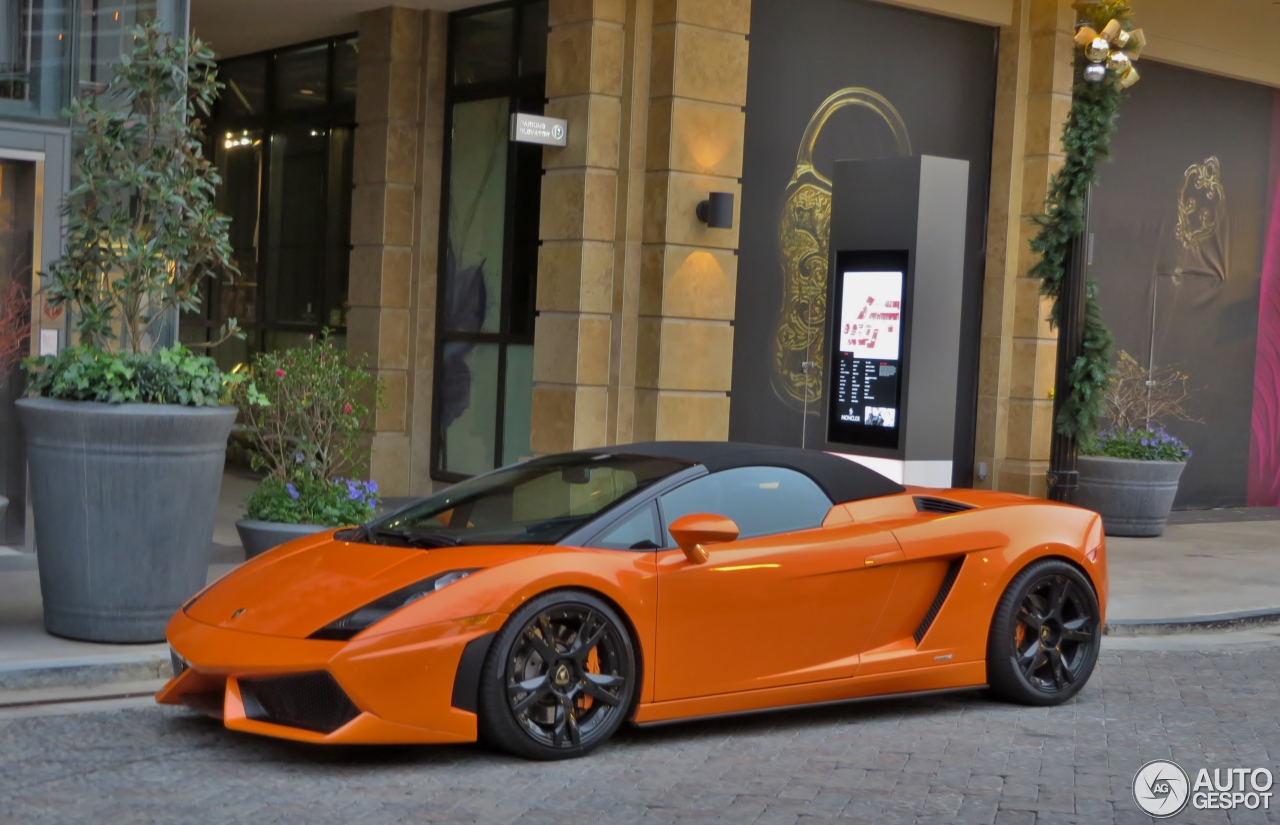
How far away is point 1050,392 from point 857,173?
5.07 meters

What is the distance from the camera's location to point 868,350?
11.6 meters

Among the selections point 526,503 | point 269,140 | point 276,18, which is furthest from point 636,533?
point 269,140

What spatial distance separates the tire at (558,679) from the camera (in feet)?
17.9

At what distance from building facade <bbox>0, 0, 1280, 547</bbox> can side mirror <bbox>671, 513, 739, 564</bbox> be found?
5862 millimetres

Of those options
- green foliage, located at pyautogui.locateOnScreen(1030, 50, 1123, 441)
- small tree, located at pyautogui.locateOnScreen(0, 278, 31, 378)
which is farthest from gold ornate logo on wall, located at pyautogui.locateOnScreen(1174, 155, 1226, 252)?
small tree, located at pyautogui.locateOnScreen(0, 278, 31, 378)

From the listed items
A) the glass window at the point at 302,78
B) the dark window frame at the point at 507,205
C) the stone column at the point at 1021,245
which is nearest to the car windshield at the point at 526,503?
the dark window frame at the point at 507,205

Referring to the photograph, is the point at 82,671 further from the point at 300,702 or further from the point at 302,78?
the point at 302,78

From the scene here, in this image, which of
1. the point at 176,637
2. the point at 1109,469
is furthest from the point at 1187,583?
the point at 176,637

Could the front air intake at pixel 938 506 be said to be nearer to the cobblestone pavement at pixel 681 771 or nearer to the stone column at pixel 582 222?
the cobblestone pavement at pixel 681 771

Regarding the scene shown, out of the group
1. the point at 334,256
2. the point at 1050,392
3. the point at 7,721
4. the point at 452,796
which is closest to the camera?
the point at 452,796

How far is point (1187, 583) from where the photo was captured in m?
11.5

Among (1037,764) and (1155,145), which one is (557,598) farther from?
(1155,145)

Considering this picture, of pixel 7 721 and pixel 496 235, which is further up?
pixel 496 235

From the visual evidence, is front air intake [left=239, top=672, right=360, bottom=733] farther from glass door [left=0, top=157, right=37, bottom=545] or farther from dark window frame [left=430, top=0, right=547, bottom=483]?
dark window frame [left=430, top=0, right=547, bottom=483]
